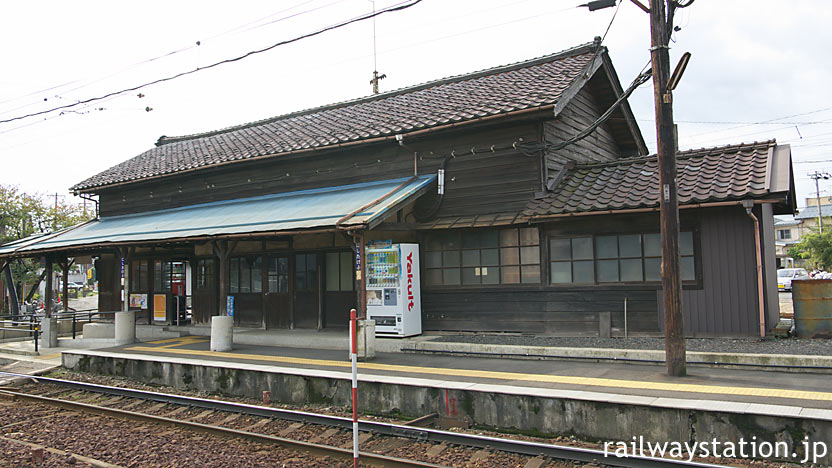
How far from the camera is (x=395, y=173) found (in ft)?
47.7

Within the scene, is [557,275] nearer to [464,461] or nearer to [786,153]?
[786,153]

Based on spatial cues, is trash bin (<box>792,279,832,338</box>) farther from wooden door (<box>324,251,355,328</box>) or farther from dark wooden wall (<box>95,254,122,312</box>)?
dark wooden wall (<box>95,254,122,312</box>)

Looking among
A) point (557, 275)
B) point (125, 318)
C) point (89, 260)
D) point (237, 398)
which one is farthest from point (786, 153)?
point (89, 260)

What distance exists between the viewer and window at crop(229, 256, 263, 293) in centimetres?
1675

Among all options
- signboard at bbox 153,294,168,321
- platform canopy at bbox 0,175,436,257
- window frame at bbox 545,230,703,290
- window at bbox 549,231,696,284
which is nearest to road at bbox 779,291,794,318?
window frame at bbox 545,230,703,290

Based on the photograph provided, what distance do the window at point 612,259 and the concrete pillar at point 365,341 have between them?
13.2 ft

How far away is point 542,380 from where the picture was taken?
8.35 meters

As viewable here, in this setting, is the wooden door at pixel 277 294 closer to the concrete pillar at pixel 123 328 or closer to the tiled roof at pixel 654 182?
the concrete pillar at pixel 123 328

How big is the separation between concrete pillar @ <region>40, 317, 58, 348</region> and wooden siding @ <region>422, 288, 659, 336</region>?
9.87 m

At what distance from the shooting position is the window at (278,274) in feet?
52.8

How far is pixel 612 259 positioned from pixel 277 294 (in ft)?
29.2

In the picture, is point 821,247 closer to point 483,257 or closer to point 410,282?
point 483,257

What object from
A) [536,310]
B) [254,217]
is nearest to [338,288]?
[254,217]

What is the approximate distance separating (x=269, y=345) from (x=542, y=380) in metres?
7.80
